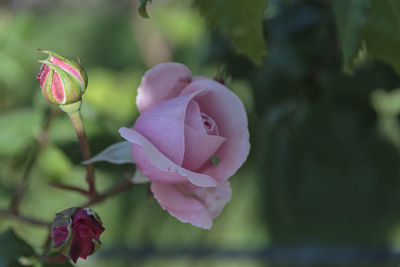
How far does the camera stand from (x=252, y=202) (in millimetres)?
1496

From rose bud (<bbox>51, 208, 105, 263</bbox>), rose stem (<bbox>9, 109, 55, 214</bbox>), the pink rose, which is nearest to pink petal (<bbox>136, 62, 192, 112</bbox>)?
the pink rose

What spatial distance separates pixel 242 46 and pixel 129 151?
138 millimetres

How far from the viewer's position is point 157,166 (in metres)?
0.36

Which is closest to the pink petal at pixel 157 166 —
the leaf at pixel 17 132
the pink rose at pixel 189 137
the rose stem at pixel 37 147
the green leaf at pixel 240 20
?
the pink rose at pixel 189 137

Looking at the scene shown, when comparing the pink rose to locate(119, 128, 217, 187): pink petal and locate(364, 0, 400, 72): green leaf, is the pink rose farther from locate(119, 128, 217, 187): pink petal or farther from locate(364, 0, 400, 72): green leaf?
locate(364, 0, 400, 72): green leaf

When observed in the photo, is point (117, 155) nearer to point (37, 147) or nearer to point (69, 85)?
point (69, 85)

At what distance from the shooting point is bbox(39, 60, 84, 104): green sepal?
0.37 m

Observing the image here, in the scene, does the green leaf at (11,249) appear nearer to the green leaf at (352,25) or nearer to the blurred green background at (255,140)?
the blurred green background at (255,140)

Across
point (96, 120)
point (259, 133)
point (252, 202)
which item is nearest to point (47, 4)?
point (252, 202)

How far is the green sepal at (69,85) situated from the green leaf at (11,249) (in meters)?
0.16

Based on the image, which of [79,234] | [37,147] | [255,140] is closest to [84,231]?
[79,234]

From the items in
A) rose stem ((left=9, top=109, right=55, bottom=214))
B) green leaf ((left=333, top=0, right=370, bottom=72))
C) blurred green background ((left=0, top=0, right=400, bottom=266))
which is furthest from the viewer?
blurred green background ((left=0, top=0, right=400, bottom=266))

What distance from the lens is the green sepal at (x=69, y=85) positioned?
0.37 meters

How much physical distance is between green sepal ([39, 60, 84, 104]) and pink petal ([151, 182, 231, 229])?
0.10 m
